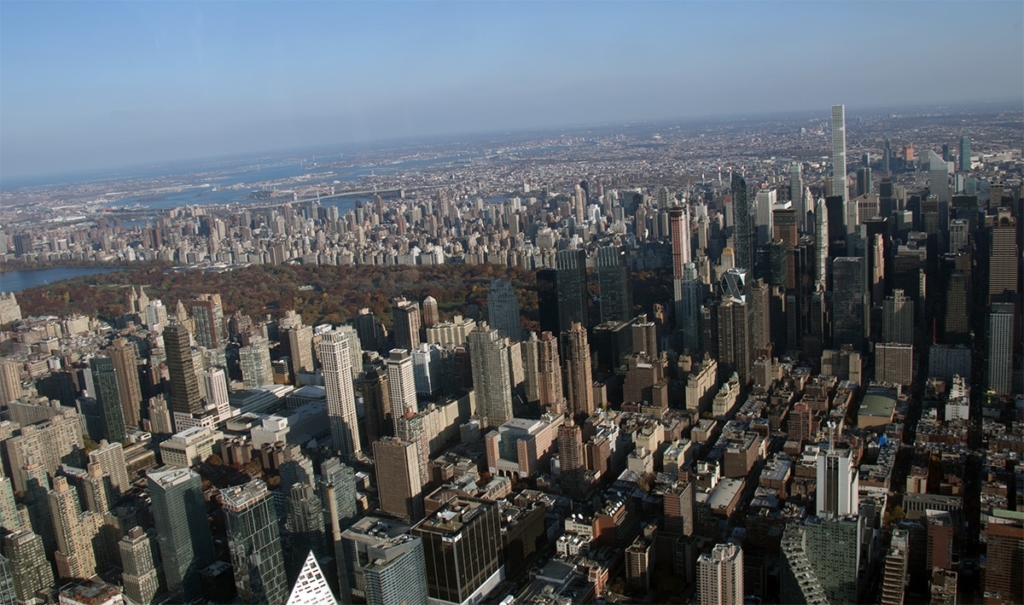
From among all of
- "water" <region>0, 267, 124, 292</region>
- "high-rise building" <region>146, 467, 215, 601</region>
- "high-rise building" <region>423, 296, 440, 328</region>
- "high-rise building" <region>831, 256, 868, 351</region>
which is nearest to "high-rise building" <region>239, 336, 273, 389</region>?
"high-rise building" <region>423, 296, 440, 328</region>

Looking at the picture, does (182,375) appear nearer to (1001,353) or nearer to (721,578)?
(721,578)

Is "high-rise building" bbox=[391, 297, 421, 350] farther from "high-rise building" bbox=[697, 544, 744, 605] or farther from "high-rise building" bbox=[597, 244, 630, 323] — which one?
"high-rise building" bbox=[697, 544, 744, 605]

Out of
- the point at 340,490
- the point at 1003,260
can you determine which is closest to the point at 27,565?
the point at 340,490

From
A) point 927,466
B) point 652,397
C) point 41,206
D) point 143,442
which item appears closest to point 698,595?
point 927,466

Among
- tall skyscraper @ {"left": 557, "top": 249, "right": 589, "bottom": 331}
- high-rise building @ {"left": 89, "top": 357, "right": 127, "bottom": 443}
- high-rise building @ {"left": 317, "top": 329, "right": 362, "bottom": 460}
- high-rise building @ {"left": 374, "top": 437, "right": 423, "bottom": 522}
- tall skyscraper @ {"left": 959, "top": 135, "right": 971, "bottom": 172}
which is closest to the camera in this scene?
high-rise building @ {"left": 374, "top": 437, "right": 423, "bottom": 522}

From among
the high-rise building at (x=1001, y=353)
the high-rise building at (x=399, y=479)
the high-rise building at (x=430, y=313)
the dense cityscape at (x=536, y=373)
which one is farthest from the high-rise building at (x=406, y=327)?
the high-rise building at (x=1001, y=353)
